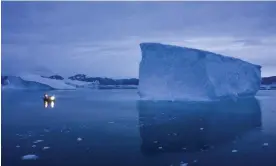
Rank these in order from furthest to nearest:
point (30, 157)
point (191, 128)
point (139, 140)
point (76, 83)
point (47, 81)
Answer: point (76, 83)
point (47, 81)
point (191, 128)
point (139, 140)
point (30, 157)

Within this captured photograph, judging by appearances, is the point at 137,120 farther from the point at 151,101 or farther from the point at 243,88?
the point at 243,88

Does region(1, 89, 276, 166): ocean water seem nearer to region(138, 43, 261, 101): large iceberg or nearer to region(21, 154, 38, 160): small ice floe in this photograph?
region(21, 154, 38, 160): small ice floe

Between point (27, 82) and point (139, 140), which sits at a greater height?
point (27, 82)

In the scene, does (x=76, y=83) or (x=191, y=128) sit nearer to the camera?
(x=191, y=128)

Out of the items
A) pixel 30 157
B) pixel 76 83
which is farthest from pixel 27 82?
pixel 30 157

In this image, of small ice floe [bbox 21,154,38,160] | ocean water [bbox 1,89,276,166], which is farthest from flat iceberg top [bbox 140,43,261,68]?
small ice floe [bbox 21,154,38,160]

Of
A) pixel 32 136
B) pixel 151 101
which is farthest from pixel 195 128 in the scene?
pixel 151 101

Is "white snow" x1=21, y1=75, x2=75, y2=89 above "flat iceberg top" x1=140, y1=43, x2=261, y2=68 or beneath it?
beneath

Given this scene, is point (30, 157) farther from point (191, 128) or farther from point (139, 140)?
point (191, 128)
